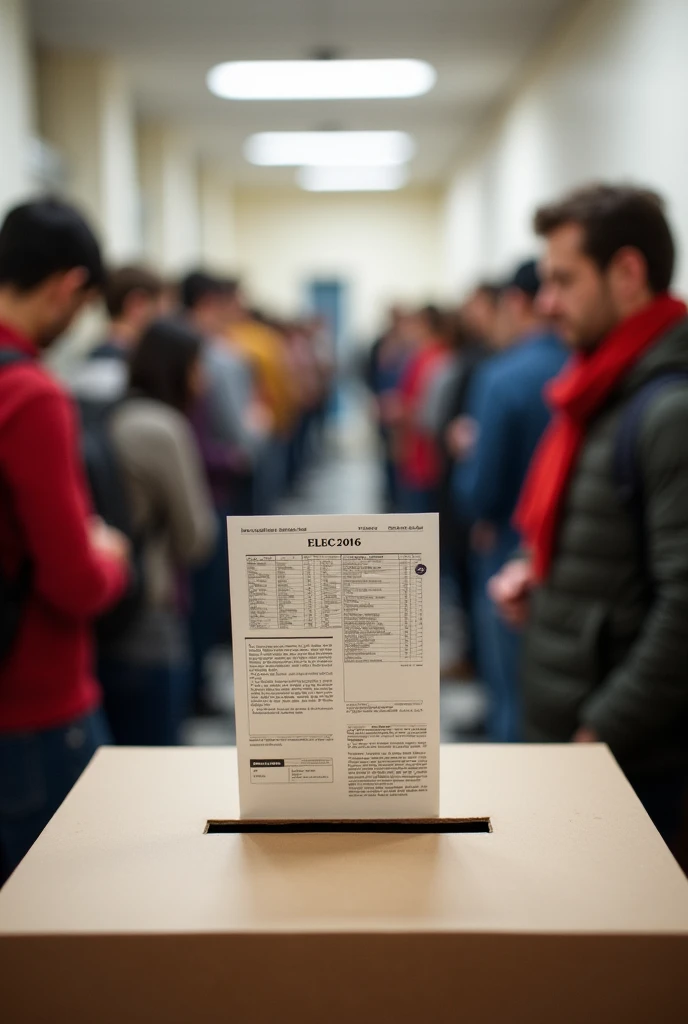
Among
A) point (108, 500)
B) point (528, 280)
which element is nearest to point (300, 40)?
point (528, 280)

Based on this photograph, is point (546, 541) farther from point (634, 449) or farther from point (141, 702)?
point (141, 702)

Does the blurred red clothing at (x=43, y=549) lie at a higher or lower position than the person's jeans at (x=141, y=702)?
higher

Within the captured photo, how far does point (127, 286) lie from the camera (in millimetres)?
3859

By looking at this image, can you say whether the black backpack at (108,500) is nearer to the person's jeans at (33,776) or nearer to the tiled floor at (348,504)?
the tiled floor at (348,504)

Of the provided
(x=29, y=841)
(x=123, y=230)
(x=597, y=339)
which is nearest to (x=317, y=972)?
(x=29, y=841)

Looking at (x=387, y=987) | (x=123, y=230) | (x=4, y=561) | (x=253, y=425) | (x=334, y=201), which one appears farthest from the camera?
(x=334, y=201)

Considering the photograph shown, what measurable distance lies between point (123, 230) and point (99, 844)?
674 cm

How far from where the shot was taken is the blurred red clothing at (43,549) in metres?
1.67

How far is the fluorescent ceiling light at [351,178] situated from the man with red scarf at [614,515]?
408 inches

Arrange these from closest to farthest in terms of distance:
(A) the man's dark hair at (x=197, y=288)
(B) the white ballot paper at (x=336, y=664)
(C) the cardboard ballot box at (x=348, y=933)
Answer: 1. (C) the cardboard ballot box at (x=348, y=933)
2. (B) the white ballot paper at (x=336, y=664)
3. (A) the man's dark hair at (x=197, y=288)

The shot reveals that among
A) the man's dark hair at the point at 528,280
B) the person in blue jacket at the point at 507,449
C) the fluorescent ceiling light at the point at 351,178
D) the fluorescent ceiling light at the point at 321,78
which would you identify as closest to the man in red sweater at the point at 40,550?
the person in blue jacket at the point at 507,449

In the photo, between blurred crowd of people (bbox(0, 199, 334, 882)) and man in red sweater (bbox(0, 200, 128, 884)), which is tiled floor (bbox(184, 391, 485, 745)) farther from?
man in red sweater (bbox(0, 200, 128, 884))

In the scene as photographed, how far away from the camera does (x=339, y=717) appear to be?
1024 millimetres

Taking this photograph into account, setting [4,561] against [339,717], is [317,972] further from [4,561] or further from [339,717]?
[4,561]
